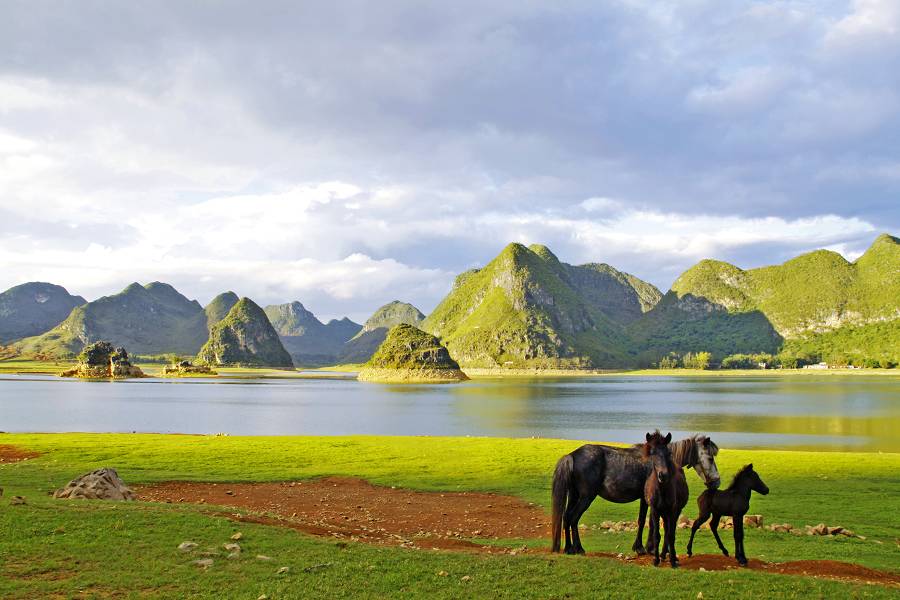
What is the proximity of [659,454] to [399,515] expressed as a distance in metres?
10.4

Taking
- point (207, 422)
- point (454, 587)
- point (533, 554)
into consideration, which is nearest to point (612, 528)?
point (533, 554)

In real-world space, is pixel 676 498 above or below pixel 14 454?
above

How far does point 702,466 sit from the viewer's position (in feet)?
40.4

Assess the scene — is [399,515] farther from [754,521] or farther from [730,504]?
[754,521]

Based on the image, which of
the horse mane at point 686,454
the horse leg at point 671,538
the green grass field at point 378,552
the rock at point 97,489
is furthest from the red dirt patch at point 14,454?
the horse mane at point 686,454

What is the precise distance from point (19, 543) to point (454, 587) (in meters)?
9.27

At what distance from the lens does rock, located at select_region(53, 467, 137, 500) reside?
17.7 metres

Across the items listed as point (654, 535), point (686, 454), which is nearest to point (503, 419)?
point (654, 535)

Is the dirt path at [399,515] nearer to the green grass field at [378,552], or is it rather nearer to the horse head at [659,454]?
the green grass field at [378,552]

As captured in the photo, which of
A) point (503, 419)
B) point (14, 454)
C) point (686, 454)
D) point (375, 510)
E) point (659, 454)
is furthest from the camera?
point (503, 419)

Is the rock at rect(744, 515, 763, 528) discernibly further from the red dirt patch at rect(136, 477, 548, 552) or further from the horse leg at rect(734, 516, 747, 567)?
the red dirt patch at rect(136, 477, 548, 552)

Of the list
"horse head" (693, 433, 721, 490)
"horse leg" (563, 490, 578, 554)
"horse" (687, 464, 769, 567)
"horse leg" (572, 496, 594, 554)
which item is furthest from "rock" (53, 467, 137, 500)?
"horse head" (693, 433, 721, 490)

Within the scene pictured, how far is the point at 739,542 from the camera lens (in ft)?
40.6

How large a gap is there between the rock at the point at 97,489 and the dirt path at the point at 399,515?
2.08m
